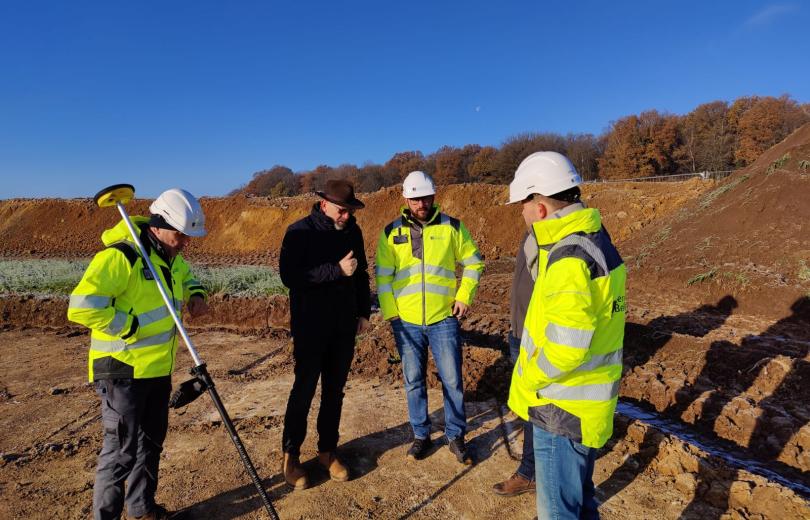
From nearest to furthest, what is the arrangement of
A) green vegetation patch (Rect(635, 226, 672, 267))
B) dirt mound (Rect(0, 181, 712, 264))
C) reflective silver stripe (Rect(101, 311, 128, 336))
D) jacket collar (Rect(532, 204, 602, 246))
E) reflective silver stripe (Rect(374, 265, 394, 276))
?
jacket collar (Rect(532, 204, 602, 246)), reflective silver stripe (Rect(101, 311, 128, 336)), reflective silver stripe (Rect(374, 265, 394, 276)), green vegetation patch (Rect(635, 226, 672, 267)), dirt mound (Rect(0, 181, 712, 264))

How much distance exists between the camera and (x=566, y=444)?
223 cm

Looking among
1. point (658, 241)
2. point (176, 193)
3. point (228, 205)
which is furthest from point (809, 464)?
point (228, 205)

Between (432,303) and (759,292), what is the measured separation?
7.65 metres

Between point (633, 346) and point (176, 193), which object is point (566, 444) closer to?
point (176, 193)

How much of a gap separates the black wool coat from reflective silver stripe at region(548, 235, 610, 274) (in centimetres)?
186

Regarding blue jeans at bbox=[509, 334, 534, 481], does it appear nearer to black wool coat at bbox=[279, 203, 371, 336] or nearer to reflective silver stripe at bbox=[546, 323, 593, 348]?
black wool coat at bbox=[279, 203, 371, 336]

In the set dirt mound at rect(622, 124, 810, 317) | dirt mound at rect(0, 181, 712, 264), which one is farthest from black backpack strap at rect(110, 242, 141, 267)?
dirt mound at rect(0, 181, 712, 264)

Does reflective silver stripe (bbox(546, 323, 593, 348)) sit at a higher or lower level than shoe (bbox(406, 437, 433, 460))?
higher

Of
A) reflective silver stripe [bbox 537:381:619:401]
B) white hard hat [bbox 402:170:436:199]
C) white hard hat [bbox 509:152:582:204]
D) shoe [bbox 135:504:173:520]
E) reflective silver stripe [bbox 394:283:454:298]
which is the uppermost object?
white hard hat [bbox 402:170:436:199]

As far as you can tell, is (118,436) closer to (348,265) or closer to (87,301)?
(87,301)

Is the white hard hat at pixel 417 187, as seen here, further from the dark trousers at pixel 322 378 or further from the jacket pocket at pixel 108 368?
the jacket pocket at pixel 108 368

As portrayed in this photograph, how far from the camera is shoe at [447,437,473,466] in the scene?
404cm

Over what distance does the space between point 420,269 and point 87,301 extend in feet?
7.54

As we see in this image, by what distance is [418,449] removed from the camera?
4.16 m
